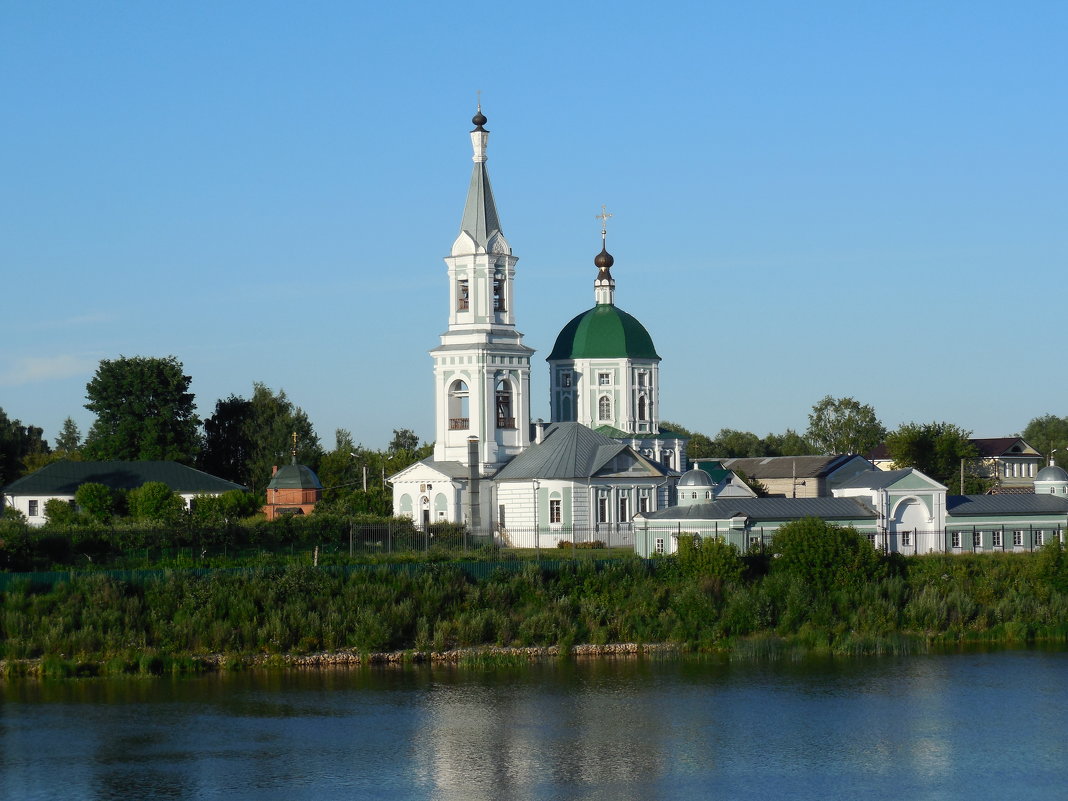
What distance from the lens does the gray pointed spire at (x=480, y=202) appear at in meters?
58.4

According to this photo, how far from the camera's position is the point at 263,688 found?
111ft

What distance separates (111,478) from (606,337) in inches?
865

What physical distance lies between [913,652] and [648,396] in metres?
29.9

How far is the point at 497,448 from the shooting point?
58406 millimetres

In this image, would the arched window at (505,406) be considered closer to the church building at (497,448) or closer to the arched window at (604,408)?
the church building at (497,448)

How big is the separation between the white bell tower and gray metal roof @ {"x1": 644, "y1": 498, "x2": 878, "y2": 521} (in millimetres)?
10787

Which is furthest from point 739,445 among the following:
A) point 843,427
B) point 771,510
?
point 771,510

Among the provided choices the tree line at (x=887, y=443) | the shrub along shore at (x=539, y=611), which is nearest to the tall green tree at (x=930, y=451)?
the tree line at (x=887, y=443)

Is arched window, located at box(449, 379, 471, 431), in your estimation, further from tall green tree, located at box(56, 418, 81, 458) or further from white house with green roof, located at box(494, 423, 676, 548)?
tall green tree, located at box(56, 418, 81, 458)

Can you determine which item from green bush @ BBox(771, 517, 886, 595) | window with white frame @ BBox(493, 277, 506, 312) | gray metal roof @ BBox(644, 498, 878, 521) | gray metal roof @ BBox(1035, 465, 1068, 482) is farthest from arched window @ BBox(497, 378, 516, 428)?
gray metal roof @ BBox(1035, 465, 1068, 482)

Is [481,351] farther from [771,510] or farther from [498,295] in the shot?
[771,510]

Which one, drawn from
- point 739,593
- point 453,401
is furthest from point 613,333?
point 739,593

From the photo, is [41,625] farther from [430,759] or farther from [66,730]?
[430,759]

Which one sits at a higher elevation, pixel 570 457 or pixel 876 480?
pixel 570 457
